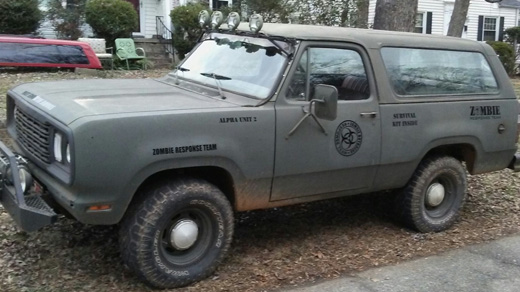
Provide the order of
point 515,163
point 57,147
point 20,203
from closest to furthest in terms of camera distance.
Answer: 1. point 20,203
2. point 57,147
3. point 515,163

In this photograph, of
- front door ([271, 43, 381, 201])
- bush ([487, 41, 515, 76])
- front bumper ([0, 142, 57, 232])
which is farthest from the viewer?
bush ([487, 41, 515, 76])

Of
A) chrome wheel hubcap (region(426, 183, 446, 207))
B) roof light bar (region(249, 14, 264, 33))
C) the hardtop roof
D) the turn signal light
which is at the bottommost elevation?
chrome wheel hubcap (region(426, 183, 446, 207))

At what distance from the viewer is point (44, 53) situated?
43.6 feet

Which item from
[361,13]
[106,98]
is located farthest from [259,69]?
[361,13]

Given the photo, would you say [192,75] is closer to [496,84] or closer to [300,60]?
[300,60]

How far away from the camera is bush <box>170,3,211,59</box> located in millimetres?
17891

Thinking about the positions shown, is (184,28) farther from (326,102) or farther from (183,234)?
(183,234)

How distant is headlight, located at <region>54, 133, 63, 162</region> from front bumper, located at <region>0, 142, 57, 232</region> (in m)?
0.25

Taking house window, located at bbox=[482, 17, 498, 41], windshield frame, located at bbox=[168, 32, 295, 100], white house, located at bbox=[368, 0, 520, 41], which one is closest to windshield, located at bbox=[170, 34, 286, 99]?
windshield frame, located at bbox=[168, 32, 295, 100]

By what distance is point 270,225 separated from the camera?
5480 millimetres

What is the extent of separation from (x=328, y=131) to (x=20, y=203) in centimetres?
224

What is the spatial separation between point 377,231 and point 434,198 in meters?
0.62

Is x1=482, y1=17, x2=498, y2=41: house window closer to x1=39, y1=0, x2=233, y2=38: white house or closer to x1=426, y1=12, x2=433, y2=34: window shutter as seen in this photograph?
x1=426, y1=12, x2=433, y2=34: window shutter

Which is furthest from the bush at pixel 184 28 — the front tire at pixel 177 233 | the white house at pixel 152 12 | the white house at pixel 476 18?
the front tire at pixel 177 233
